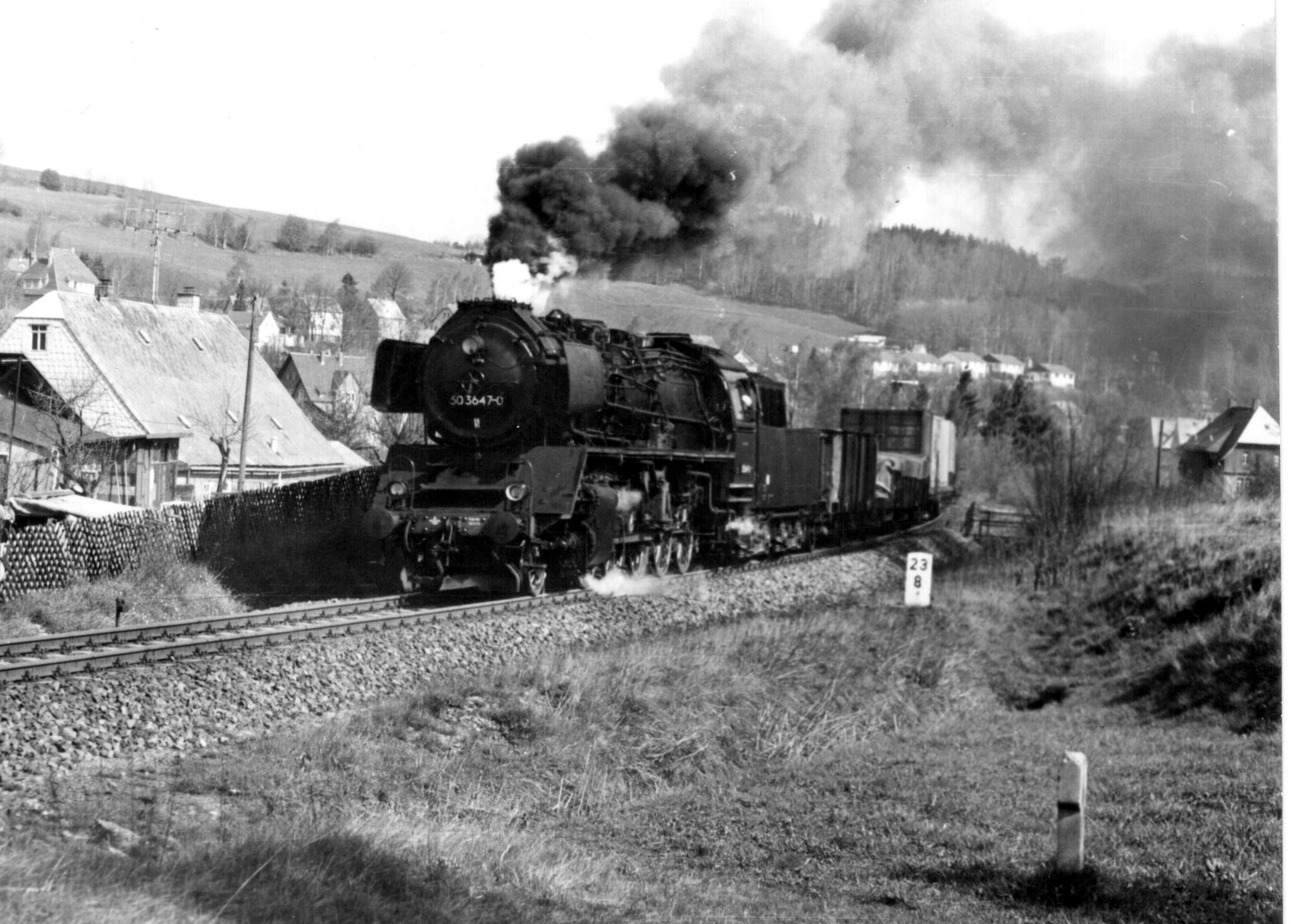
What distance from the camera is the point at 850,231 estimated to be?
19.6 metres

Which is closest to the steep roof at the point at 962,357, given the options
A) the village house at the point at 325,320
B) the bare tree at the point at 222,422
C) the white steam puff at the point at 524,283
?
the white steam puff at the point at 524,283

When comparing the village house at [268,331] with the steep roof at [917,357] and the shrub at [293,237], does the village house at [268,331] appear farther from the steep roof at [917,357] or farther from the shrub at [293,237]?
the steep roof at [917,357]

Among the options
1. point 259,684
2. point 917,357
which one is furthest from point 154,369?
point 917,357

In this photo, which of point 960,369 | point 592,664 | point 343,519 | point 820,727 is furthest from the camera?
point 960,369

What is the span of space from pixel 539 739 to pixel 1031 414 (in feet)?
65.7

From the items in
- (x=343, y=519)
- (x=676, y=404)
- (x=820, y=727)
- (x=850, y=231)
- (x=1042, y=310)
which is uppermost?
(x=850, y=231)

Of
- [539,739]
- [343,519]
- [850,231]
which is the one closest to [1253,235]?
[850,231]

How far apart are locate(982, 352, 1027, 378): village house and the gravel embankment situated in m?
8.68

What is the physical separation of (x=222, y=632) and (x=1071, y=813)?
820cm

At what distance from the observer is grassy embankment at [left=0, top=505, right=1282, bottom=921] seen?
21.1ft

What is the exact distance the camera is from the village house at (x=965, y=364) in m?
29.7

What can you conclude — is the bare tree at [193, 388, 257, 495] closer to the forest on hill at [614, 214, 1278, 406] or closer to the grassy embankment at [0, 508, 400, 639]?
the grassy embankment at [0, 508, 400, 639]

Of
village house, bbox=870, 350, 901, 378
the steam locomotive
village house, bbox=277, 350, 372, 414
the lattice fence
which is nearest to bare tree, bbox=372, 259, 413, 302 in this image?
village house, bbox=277, 350, 372, 414

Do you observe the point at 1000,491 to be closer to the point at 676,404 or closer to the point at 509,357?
the point at 676,404
